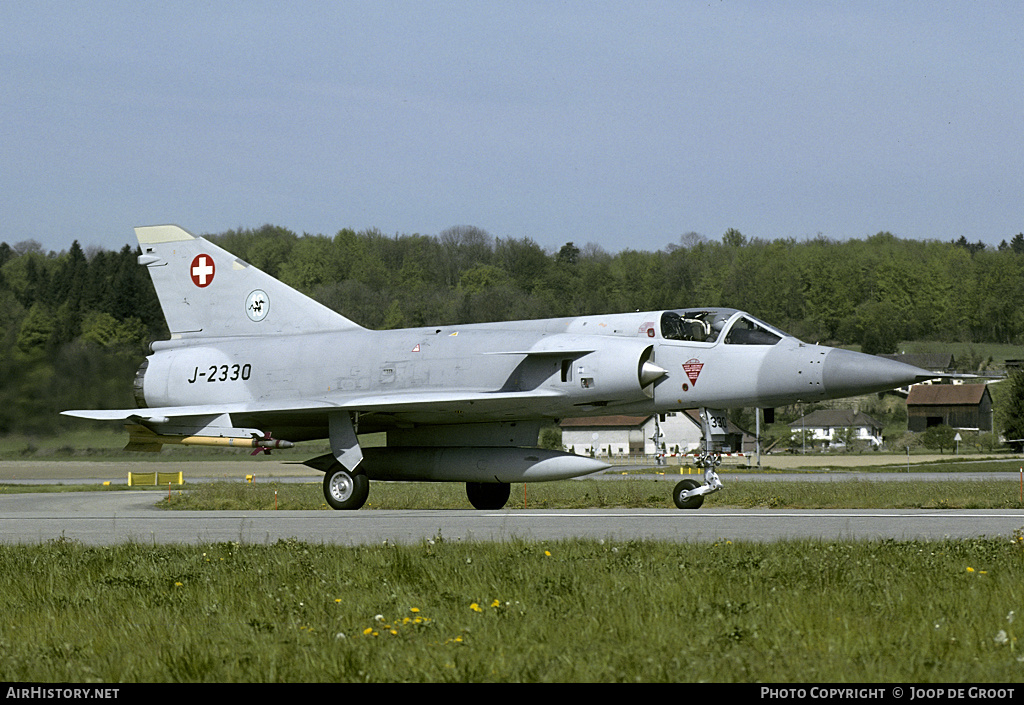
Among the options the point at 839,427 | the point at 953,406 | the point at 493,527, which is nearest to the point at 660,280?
the point at 839,427

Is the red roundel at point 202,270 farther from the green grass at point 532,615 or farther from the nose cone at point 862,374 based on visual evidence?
the nose cone at point 862,374

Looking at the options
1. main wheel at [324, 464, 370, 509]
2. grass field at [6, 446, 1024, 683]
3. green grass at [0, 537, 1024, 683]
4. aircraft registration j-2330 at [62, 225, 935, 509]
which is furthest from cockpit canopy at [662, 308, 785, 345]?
green grass at [0, 537, 1024, 683]

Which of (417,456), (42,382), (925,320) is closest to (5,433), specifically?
(42,382)

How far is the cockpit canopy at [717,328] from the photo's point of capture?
51.9ft

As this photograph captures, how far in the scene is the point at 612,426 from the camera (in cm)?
8656

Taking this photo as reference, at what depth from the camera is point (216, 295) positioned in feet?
63.7

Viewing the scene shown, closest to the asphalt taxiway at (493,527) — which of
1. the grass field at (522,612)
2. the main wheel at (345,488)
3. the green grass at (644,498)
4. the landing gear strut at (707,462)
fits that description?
the landing gear strut at (707,462)

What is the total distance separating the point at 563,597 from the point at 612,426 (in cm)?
8077

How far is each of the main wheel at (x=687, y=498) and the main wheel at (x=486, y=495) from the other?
11.2 feet

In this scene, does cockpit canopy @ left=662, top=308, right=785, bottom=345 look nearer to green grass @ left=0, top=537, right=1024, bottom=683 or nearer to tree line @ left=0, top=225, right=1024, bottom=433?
green grass @ left=0, top=537, right=1024, bottom=683

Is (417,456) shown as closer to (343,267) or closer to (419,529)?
(419,529)

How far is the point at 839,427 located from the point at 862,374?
81326 mm

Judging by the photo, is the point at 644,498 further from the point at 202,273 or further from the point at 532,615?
the point at 532,615

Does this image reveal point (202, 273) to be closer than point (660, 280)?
Yes
